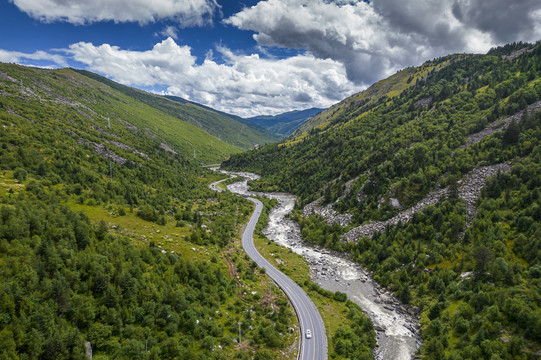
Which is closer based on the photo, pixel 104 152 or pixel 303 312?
pixel 303 312

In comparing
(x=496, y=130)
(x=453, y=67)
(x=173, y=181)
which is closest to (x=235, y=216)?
(x=173, y=181)

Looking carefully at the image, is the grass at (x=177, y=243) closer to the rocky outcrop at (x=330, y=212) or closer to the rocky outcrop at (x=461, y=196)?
the rocky outcrop at (x=461, y=196)

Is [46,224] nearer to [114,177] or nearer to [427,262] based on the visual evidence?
[114,177]

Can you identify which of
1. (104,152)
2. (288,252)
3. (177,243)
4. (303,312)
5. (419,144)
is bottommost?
(303,312)

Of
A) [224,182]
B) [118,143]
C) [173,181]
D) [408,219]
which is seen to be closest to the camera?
[408,219]

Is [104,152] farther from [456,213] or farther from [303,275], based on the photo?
[456,213]

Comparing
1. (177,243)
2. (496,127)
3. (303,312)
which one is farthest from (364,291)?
(496,127)

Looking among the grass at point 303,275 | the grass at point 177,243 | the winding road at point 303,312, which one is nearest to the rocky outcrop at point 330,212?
the grass at point 303,275

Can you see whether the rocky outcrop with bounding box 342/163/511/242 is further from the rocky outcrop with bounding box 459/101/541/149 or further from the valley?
the rocky outcrop with bounding box 459/101/541/149

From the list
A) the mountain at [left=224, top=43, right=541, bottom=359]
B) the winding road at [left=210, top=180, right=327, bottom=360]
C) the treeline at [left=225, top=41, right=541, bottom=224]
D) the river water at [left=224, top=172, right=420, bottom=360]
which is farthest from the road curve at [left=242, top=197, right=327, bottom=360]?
the treeline at [left=225, top=41, right=541, bottom=224]
